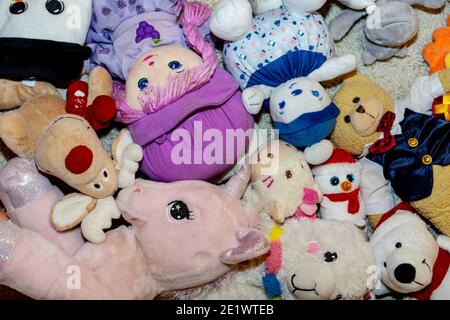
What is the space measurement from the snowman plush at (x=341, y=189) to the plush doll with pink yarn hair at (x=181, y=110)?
0.16 meters

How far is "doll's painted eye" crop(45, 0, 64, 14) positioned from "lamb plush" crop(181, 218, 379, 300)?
1.74 ft

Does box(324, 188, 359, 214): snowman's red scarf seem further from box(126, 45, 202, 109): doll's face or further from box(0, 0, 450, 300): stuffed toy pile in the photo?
box(126, 45, 202, 109): doll's face

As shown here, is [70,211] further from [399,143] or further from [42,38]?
[399,143]

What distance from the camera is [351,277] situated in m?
1.12

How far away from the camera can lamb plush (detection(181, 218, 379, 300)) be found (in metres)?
1.11

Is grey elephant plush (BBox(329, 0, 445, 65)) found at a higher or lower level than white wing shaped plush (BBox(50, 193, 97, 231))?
higher

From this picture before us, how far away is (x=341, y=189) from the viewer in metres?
1.19

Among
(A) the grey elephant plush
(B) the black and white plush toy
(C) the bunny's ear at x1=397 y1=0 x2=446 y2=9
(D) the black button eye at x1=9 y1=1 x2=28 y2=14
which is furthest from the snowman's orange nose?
(D) the black button eye at x1=9 y1=1 x2=28 y2=14

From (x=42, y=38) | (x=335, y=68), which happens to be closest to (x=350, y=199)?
(x=335, y=68)
